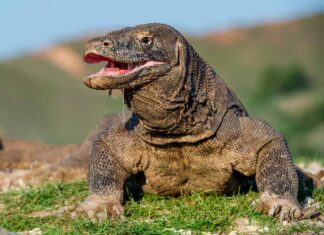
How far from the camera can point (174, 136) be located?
8.23 meters

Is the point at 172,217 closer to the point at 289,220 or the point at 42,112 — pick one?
the point at 289,220

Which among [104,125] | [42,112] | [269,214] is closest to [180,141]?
[269,214]

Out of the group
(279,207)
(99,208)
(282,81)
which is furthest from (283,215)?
(282,81)

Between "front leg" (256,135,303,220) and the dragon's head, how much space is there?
1.15 metres

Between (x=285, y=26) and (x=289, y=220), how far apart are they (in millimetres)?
62921

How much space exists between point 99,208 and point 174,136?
0.89 meters

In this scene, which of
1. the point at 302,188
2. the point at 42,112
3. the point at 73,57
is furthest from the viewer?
the point at 73,57

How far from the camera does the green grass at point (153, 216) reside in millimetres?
7508

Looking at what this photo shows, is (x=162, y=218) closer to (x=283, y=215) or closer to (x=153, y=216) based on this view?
(x=153, y=216)

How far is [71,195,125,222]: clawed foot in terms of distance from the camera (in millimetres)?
7944

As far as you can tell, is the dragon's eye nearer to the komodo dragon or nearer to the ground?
the komodo dragon

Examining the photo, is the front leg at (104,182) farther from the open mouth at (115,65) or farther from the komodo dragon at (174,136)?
the open mouth at (115,65)

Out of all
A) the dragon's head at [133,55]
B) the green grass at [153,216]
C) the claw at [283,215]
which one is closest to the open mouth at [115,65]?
the dragon's head at [133,55]

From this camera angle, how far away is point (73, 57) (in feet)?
222
